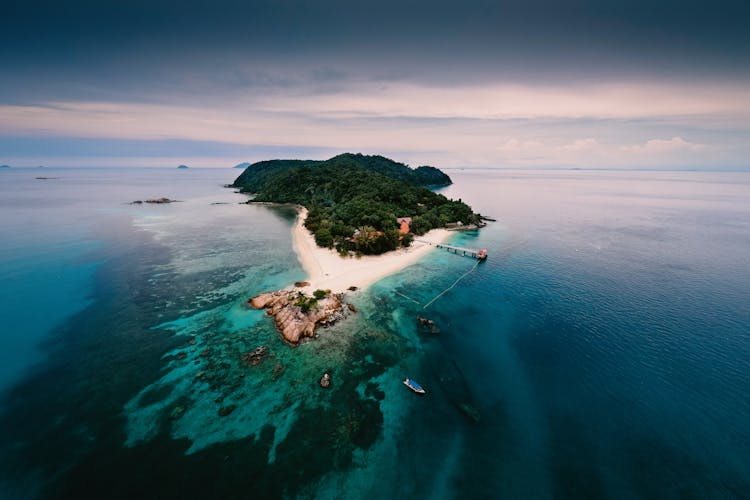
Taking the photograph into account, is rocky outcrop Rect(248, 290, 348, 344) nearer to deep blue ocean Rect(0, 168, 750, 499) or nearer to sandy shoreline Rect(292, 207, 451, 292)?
deep blue ocean Rect(0, 168, 750, 499)

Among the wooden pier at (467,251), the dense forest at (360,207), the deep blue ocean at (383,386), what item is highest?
the dense forest at (360,207)

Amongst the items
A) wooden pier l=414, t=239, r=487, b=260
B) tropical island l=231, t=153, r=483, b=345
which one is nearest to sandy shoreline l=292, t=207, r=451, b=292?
tropical island l=231, t=153, r=483, b=345

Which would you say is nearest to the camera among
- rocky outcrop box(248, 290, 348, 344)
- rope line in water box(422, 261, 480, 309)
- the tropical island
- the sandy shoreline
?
rocky outcrop box(248, 290, 348, 344)

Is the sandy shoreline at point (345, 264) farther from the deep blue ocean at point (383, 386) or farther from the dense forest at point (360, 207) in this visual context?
the deep blue ocean at point (383, 386)

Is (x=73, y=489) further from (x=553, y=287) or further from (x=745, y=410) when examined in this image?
(x=553, y=287)

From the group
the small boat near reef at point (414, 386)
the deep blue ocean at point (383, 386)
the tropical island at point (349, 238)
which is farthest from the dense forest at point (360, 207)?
the small boat near reef at point (414, 386)

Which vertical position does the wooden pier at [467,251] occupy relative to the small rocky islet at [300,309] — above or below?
above

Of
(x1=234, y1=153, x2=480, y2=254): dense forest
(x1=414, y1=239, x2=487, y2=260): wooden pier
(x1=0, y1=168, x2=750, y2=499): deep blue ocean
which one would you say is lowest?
(x1=0, y1=168, x2=750, y2=499): deep blue ocean

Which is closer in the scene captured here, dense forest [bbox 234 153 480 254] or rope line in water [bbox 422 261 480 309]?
rope line in water [bbox 422 261 480 309]
